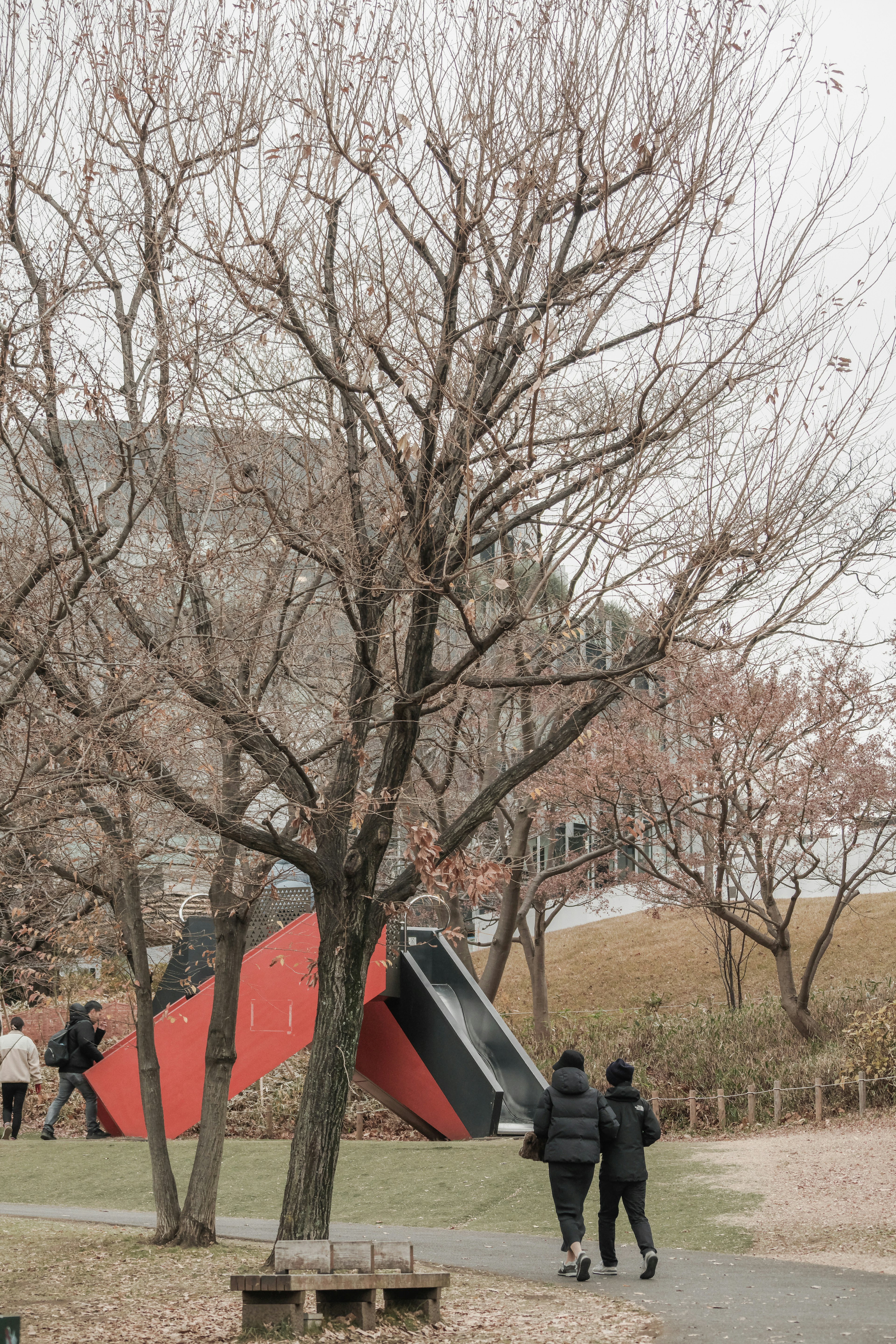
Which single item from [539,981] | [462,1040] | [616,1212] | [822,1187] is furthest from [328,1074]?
[539,981]

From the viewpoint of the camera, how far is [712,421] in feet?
26.9

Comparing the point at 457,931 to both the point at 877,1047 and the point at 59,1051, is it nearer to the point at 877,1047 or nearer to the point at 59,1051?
the point at 59,1051

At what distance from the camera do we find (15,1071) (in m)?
16.7

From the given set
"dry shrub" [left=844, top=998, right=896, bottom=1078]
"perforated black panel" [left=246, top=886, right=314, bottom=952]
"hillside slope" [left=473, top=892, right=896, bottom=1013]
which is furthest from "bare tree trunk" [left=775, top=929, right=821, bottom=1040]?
"perforated black panel" [left=246, top=886, right=314, bottom=952]

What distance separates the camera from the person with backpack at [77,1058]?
1647 centimetres

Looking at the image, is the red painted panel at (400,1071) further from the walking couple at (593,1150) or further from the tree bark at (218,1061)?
the walking couple at (593,1150)

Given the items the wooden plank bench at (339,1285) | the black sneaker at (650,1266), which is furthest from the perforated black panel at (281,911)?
the wooden plank bench at (339,1285)

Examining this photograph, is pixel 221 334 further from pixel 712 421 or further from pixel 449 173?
pixel 712 421

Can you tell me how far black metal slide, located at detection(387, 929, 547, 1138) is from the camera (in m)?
16.2

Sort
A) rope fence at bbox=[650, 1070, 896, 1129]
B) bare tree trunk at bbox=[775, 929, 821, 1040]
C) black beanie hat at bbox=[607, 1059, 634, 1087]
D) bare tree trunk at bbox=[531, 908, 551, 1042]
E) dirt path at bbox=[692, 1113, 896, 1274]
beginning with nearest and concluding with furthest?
black beanie hat at bbox=[607, 1059, 634, 1087] < dirt path at bbox=[692, 1113, 896, 1274] < rope fence at bbox=[650, 1070, 896, 1129] < bare tree trunk at bbox=[775, 929, 821, 1040] < bare tree trunk at bbox=[531, 908, 551, 1042]

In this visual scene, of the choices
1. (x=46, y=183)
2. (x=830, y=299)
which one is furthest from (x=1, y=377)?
(x=830, y=299)

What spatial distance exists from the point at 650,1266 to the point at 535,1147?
1.15 m

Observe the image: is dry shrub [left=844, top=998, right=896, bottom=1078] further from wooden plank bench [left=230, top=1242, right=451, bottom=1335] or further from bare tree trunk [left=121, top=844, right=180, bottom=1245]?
wooden plank bench [left=230, top=1242, right=451, bottom=1335]

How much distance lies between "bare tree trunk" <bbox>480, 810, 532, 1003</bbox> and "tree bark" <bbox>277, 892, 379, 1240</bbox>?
11.3 metres
